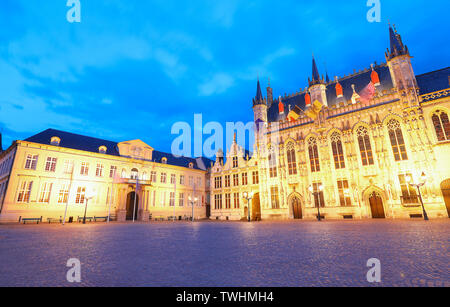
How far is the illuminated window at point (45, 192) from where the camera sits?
28656 millimetres

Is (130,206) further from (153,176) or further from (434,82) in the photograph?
(434,82)

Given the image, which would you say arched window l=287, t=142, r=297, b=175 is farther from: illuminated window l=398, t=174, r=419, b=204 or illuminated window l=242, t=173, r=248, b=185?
illuminated window l=398, t=174, r=419, b=204

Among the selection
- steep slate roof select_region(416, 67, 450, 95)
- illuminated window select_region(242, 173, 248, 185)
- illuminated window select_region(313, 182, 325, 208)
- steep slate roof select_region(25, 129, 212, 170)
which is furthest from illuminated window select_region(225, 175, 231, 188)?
steep slate roof select_region(416, 67, 450, 95)

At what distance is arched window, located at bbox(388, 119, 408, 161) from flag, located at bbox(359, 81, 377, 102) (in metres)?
4.13

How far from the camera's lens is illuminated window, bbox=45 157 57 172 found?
1170 inches

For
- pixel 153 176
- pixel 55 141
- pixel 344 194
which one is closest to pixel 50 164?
pixel 55 141

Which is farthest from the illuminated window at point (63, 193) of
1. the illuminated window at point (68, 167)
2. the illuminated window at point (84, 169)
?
the illuminated window at point (84, 169)

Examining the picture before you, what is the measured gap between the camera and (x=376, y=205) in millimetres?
24422

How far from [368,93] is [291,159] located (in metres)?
12.8

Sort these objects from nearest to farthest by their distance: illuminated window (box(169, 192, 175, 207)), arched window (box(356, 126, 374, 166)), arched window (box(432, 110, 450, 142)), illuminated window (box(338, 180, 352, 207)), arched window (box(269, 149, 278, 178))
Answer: arched window (box(432, 110, 450, 142))
arched window (box(356, 126, 374, 166))
illuminated window (box(338, 180, 352, 207))
arched window (box(269, 149, 278, 178))
illuminated window (box(169, 192, 175, 207))

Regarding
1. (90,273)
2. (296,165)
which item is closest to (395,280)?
(90,273)

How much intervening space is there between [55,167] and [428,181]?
148 ft

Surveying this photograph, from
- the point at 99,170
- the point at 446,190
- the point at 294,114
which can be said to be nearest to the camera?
the point at 446,190
